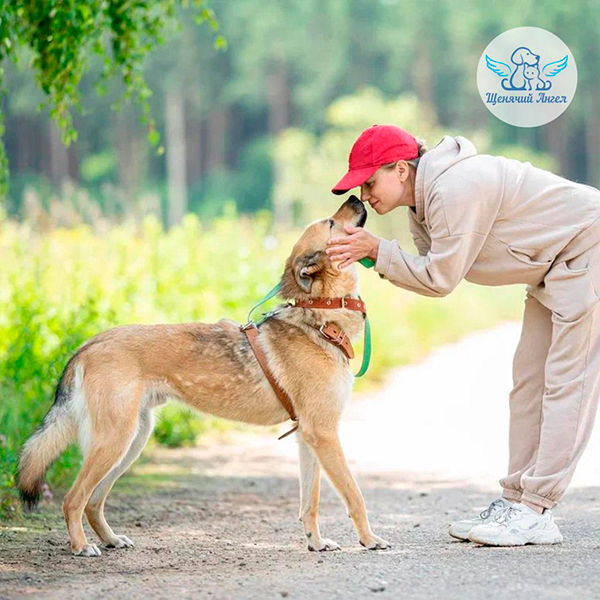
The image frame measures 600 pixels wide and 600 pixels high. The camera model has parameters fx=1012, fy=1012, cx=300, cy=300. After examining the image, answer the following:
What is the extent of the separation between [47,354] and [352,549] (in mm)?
3456

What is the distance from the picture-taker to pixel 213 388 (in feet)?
16.7

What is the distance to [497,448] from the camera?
8.70m

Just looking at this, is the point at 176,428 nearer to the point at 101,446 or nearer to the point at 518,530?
the point at 101,446

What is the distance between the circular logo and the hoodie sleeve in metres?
3.95

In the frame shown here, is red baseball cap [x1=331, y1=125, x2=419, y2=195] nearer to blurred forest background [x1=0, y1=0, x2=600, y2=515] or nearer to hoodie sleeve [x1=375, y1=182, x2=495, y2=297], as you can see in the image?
hoodie sleeve [x1=375, y1=182, x2=495, y2=297]

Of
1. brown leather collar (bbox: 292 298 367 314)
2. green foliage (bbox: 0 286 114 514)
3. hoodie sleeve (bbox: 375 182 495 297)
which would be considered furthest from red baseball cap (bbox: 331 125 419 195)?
green foliage (bbox: 0 286 114 514)

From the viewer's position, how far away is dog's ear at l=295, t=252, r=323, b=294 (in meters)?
5.09

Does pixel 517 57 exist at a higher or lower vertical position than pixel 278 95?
lower

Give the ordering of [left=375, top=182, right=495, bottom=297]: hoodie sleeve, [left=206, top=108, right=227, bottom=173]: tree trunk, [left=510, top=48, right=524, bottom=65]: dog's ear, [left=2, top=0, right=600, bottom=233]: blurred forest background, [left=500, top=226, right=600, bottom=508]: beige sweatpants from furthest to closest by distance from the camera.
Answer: [left=206, top=108, right=227, bottom=173]: tree trunk, [left=2, top=0, right=600, bottom=233]: blurred forest background, [left=510, top=48, right=524, bottom=65]: dog's ear, [left=500, top=226, right=600, bottom=508]: beige sweatpants, [left=375, top=182, right=495, bottom=297]: hoodie sleeve

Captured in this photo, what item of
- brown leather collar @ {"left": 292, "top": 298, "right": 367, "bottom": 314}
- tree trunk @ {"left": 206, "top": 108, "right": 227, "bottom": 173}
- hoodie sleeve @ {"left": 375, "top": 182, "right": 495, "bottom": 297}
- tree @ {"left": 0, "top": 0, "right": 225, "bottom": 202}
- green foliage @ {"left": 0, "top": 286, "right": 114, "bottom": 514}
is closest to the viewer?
hoodie sleeve @ {"left": 375, "top": 182, "right": 495, "bottom": 297}

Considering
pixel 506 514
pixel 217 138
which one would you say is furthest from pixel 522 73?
pixel 217 138

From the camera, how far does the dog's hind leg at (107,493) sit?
16.8 ft

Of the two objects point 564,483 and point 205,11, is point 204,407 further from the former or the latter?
point 205,11

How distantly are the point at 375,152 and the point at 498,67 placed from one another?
4.64 m
